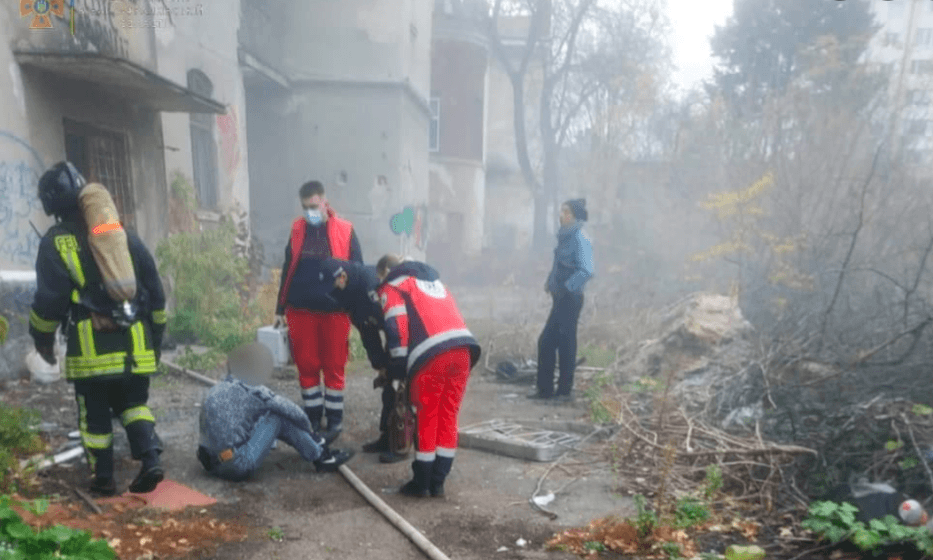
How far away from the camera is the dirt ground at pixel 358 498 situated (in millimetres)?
3178

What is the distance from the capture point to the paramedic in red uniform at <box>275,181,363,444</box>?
4.33m

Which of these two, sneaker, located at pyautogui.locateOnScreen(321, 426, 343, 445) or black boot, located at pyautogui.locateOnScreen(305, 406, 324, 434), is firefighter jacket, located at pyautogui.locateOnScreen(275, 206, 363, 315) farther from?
sneaker, located at pyautogui.locateOnScreen(321, 426, 343, 445)

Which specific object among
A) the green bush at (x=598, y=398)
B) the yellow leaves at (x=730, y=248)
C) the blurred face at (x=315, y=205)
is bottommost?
the green bush at (x=598, y=398)

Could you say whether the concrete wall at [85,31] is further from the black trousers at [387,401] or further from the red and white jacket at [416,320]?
the black trousers at [387,401]

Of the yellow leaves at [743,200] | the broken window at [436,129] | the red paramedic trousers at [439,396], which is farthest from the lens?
the broken window at [436,129]

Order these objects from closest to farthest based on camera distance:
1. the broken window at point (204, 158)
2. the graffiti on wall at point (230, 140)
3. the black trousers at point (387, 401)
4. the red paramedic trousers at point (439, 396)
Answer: the red paramedic trousers at point (439, 396) → the black trousers at point (387, 401) → the broken window at point (204, 158) → the graffiti on wall at point (230, 140)

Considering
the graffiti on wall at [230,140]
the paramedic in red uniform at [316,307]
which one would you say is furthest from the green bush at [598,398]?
the graffiti on wall at [230,140]

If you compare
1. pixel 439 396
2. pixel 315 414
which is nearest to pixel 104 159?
pixel 315 414

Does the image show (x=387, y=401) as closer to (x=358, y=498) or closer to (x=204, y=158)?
(x=358, y=498)

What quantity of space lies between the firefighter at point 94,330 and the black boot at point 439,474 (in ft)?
5.41

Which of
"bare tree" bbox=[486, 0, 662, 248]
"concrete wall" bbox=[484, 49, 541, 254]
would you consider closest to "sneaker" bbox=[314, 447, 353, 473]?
"bare tree" bbox=[486, 0, 662, 248]

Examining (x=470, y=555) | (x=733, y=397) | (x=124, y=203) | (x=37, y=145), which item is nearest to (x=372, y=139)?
(x=124, y=203)

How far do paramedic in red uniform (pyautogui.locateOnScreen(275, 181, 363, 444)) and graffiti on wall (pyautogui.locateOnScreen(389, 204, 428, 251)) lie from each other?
992 centimetres

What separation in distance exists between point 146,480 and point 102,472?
0.26m
